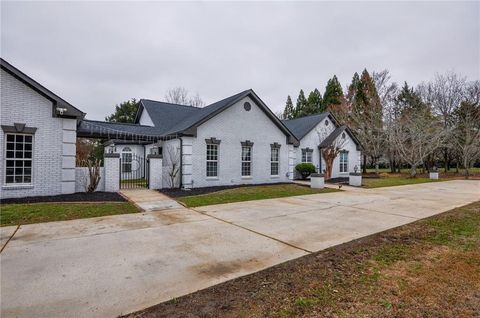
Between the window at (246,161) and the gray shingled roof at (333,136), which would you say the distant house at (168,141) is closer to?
the window at (246,161)

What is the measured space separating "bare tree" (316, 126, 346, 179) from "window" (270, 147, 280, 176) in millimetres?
5118

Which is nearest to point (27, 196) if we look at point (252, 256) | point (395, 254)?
point (252, 256)

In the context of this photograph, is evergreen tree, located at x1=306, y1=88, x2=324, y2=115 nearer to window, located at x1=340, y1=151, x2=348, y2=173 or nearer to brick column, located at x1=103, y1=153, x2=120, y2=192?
window, located at x1=340, y1=151, x2=348, y2=173

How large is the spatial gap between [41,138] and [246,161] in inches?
423

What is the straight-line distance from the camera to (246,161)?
54.6 feet

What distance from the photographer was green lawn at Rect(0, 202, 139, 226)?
7.06 m

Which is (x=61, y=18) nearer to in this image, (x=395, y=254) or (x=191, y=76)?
(x=395, y=254)

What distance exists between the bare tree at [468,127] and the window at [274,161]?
22936mm

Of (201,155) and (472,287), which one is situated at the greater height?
(201,155)

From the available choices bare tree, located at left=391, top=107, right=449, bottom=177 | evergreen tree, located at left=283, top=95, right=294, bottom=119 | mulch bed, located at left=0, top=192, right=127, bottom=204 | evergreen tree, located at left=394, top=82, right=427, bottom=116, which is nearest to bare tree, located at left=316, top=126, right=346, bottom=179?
→ bare tree, located at left=391, top=107, right=449, bottom=177

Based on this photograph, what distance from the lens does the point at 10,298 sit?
10.00 feet

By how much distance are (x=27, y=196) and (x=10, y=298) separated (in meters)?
9.67

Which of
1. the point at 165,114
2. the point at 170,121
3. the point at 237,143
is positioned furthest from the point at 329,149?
the point at 165,114

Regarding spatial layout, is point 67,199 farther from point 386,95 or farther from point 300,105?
point 300,105
